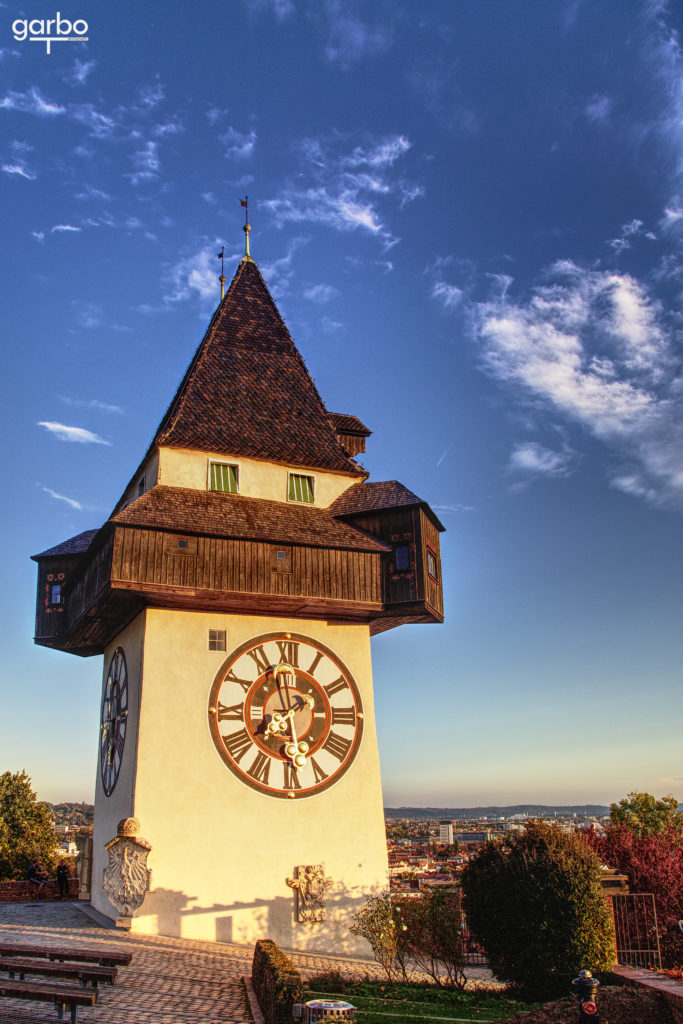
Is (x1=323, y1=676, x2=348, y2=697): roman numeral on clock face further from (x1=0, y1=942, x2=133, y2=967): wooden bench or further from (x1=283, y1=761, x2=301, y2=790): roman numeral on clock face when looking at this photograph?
(x1=0, y1=942, x2=133, y2=967): wooden bench

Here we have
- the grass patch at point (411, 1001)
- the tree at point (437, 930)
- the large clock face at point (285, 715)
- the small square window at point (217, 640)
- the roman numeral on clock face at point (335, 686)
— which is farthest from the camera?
the roman numeral on clock face at point (335, 686)

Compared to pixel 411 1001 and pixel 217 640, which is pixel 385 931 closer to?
pixel 411 1001

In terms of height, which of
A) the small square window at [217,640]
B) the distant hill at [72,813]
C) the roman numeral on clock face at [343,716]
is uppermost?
the small square window at [217,640]

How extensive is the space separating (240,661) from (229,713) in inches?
44.5

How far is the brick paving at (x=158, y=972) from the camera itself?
10375 mm

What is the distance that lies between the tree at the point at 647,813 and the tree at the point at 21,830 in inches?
935

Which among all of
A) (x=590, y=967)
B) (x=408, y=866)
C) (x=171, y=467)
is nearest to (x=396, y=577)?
(x=171, y=467)

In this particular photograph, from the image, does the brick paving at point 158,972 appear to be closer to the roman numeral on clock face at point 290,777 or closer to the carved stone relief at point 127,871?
the carved stone relief at point 127,871

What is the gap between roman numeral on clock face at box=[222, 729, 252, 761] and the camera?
18453 millimetres

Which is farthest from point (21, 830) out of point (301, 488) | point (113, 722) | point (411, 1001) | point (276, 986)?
point (276, 986)

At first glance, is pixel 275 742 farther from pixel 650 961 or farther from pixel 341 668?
pixel 650 961

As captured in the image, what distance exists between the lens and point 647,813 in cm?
4012

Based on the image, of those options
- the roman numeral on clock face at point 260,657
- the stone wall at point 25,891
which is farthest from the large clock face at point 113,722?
the stone wall at point 25,891

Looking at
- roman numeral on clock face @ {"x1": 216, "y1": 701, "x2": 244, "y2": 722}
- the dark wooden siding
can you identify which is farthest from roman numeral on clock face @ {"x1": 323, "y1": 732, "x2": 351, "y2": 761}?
the dark wooden siding
